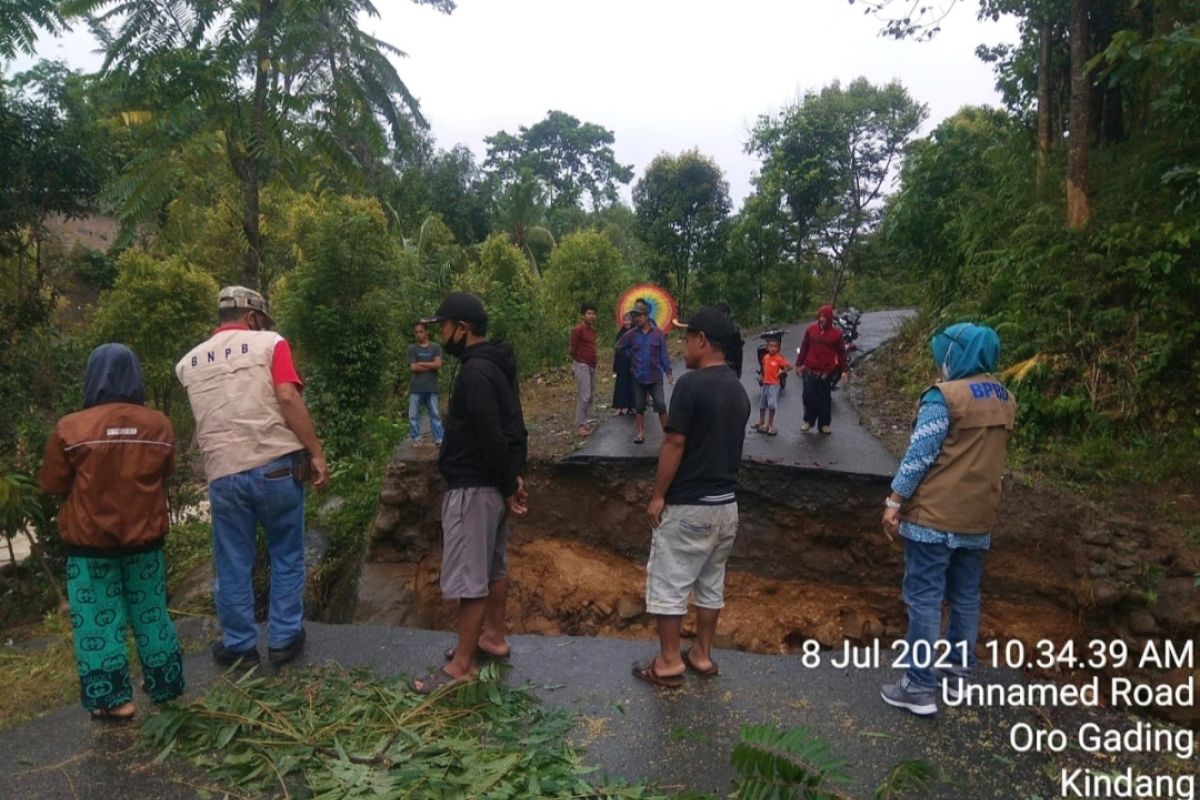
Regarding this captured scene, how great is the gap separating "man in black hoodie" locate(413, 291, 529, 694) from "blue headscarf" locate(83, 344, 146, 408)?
1.47 metres

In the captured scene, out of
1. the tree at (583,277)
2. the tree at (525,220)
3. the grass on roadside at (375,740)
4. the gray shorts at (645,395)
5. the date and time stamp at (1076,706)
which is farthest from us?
the tree at (525,220)

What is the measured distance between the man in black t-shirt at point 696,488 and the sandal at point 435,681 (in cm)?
100

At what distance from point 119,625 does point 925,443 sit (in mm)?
3822

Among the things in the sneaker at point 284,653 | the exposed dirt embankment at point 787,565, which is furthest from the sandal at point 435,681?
the exposed dirt embankment at point 787,565

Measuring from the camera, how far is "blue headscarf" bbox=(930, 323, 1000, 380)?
3.42m

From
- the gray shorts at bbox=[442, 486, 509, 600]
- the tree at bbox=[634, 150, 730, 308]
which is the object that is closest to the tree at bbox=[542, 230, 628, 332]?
the tree at bbox=[634, 150, 730, 308]

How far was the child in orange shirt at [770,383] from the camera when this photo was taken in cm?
833

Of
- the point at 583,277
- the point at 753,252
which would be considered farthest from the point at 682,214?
the point at 583,277

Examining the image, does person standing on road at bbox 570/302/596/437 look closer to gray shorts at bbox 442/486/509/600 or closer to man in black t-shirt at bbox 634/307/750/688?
man in black t-shirt at bbox 634/307/750/688

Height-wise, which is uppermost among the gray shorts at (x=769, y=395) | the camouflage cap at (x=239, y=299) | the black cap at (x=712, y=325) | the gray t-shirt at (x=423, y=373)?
the camouflage cap at (x=239, y=299)

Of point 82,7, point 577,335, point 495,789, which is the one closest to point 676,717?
point 495,789

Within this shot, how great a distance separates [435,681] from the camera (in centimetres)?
361

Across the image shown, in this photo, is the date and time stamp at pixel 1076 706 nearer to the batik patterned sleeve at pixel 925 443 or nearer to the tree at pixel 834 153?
the batik patterned sleeve at pixel 925 443

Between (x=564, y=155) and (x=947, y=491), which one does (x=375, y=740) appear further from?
(x=564, y=155)
